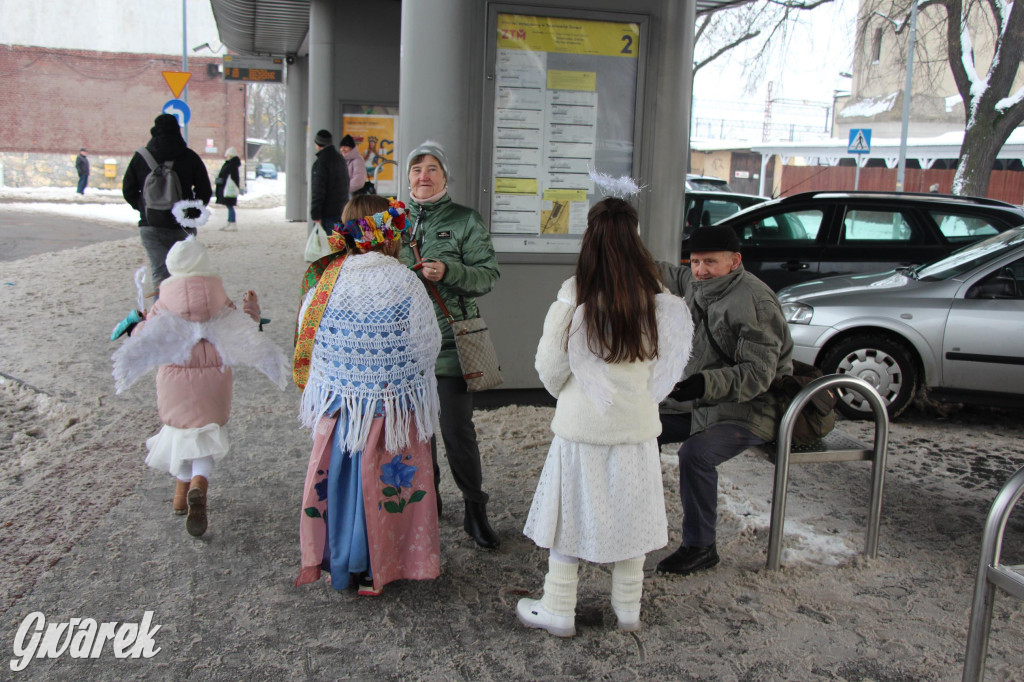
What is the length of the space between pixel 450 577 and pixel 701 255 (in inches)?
72.0

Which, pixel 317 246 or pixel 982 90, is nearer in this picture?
pixel 317 246

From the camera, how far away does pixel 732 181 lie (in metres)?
51.9

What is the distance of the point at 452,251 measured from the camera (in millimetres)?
4215

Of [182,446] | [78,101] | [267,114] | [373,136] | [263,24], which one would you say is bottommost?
[182,446]

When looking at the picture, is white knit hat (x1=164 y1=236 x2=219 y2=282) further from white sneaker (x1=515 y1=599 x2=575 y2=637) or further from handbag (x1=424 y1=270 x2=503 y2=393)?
white sneaker (x1=515 y1=599 x2=575 y2=637)

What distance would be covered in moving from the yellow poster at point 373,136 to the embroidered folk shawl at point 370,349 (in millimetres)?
12221

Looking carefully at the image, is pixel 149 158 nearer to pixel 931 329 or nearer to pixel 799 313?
pixel 799 313

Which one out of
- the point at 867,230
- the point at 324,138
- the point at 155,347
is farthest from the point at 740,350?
the point at 324,138

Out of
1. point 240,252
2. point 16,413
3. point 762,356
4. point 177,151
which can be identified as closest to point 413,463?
point 762,356

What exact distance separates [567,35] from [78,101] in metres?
46.1

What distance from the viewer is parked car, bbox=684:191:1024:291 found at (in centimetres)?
932

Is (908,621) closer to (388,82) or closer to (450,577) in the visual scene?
(450,577)

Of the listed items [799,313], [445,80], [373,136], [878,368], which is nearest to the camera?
[445,80]

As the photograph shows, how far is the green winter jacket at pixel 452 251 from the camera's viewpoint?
4176 mm
